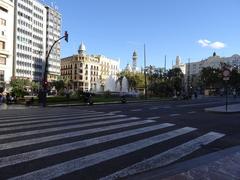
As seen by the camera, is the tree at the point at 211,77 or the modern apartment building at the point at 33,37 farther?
the modern apartment building at the point at 33,37

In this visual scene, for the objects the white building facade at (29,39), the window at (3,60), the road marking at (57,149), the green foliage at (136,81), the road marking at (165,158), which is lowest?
the road marking at (165,158)

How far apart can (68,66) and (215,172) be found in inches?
6633

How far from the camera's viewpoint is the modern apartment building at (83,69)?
165 metres

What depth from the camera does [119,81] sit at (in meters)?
89.1

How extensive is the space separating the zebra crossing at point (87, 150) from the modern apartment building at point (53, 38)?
134m

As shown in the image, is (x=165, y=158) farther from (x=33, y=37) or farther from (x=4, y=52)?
(x=33, y=37)

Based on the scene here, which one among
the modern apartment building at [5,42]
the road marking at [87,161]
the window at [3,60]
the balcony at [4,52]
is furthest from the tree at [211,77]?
the road marking at [87,161]

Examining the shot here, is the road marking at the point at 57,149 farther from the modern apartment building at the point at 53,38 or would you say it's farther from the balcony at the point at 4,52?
the modern apartment building at the point at 53,38

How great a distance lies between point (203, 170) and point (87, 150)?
9.62 ft

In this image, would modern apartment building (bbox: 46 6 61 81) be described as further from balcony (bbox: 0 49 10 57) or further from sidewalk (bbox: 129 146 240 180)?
sidewalk (bbox: 129 146 240 180)

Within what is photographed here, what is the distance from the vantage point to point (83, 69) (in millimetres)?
165375

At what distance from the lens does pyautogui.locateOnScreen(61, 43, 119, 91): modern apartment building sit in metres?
165

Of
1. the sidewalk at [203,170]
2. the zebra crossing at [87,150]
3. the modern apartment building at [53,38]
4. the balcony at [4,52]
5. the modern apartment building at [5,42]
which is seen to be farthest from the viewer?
the modern apartment building at [53,38]

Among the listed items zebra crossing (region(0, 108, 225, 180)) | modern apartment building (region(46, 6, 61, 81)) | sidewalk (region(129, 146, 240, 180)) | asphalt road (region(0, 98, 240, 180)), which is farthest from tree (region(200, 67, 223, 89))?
sidewalk (region(129, 146, 240, 180))
